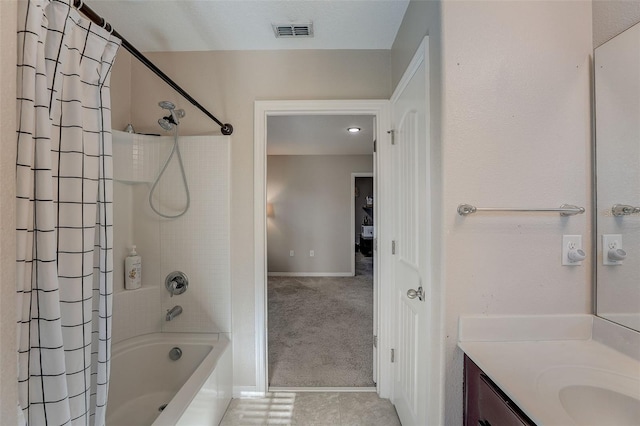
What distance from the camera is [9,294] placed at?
1.92 feet

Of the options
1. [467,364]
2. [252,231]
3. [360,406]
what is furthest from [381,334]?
[252,231]

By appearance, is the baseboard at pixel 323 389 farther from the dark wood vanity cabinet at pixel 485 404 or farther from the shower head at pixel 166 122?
the shower head at pixel 166 122

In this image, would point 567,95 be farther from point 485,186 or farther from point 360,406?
point 360,406

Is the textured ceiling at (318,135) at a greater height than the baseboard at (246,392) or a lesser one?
greater

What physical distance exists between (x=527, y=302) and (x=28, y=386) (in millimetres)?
1602

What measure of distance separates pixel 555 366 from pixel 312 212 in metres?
4.51

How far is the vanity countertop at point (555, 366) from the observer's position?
0.73 meters

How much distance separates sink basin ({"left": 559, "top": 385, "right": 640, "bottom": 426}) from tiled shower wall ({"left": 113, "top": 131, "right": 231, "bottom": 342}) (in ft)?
5.73

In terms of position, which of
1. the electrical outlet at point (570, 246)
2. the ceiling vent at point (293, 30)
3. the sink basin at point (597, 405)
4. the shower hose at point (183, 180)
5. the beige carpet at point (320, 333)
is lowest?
the beige carpet at point (320, 333)

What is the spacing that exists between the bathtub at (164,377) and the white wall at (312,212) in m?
3.45

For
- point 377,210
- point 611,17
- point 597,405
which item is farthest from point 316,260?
point 611,17

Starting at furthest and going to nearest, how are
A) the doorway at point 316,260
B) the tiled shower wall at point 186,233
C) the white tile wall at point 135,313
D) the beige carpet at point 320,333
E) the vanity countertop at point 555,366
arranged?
1. the doorway at point 316,260
2. the beige carpet at point 320,333
3. the tiled shower wall at point 186,233
4. the white tile wall at point 135,313
5. the vanity countertop at point 555,366

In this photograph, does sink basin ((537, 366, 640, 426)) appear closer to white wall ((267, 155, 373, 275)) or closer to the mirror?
the mirror

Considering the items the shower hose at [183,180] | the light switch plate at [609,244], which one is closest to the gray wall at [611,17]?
the light switch plate at [609,244]
